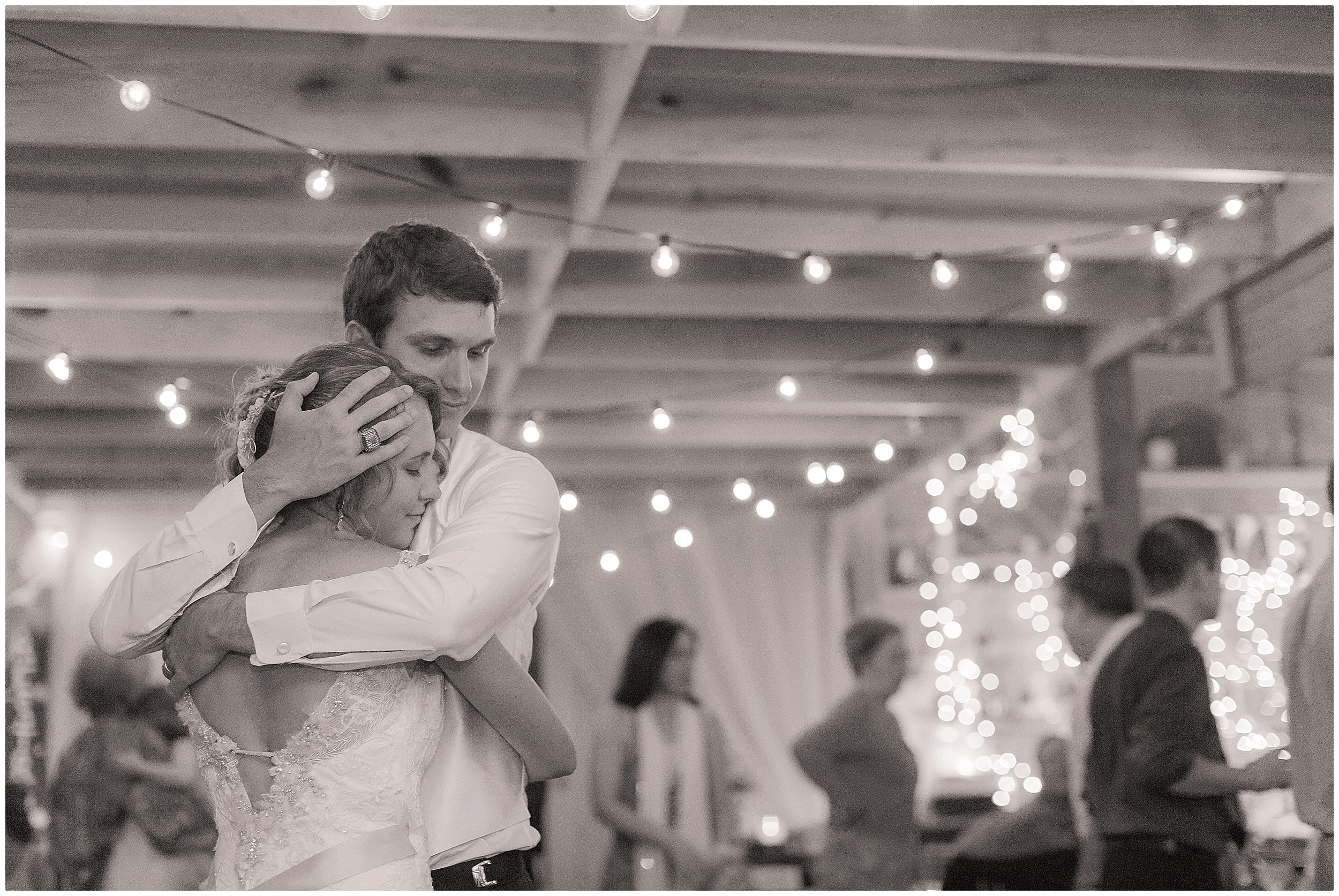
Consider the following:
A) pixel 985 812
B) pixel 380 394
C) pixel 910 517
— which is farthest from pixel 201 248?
pixel 910 517

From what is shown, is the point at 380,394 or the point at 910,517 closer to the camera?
the point at 380,394

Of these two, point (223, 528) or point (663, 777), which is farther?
point (663, 777)

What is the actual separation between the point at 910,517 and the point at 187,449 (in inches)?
180

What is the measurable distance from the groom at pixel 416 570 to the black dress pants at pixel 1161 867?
1.94m

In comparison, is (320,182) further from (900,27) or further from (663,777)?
(663,777)

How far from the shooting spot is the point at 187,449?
7387 mm

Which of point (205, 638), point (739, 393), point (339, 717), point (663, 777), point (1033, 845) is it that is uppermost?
point (739, 393)

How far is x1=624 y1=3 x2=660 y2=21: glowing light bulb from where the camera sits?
101 inches

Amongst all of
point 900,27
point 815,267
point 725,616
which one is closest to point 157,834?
point 815,267

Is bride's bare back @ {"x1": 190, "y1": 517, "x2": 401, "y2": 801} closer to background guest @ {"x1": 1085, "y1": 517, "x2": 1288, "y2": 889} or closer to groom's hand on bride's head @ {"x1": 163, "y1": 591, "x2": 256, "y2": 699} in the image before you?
groom's hand on bride's head @ {"x1": 163, "y1": 591, "x2": 256, "y2": 699}

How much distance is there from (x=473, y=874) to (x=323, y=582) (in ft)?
1.59

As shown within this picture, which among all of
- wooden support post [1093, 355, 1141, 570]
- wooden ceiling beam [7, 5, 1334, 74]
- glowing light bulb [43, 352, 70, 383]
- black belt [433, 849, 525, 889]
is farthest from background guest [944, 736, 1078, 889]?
glowing light bulb [43, 352, 70, 383]

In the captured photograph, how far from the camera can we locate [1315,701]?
2.88m

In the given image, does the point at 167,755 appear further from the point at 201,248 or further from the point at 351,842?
the point at 351,842
